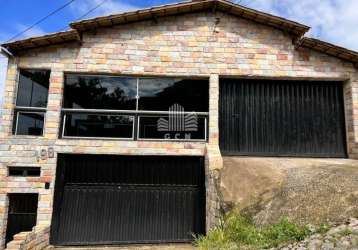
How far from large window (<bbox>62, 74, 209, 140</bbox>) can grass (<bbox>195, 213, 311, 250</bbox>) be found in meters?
3.10

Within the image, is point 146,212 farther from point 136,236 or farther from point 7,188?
point 7,188

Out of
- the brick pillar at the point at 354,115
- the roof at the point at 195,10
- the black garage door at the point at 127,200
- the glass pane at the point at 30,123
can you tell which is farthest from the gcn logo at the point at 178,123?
the brick pillar at the point at 354,115

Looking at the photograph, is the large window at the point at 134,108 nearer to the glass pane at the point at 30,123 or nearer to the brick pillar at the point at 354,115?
the glass pane at the point at 30,123

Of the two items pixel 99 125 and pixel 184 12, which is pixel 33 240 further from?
pixel 184 12

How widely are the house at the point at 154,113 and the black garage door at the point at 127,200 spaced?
0.03m

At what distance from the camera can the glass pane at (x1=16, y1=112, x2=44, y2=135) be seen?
29.5ft

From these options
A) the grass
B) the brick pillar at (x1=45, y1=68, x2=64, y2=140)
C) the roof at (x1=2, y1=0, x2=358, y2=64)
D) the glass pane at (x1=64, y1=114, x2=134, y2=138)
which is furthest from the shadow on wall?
the brick pillar at (x1=45, y1=68, x2=64, y2=140)

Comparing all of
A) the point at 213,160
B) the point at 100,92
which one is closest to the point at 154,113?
the point at 100,92

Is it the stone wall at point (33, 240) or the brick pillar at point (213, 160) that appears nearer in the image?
the stone wall at point (33, 240)

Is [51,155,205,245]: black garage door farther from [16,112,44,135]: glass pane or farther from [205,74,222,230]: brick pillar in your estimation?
[16,112,44,135]: glass pane

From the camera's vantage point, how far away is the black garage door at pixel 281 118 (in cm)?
955

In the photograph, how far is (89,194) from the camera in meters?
8.89

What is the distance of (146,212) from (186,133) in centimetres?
252

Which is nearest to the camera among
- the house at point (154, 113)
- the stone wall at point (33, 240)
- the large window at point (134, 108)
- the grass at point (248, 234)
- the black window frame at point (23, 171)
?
the grass at point (248, 234)
